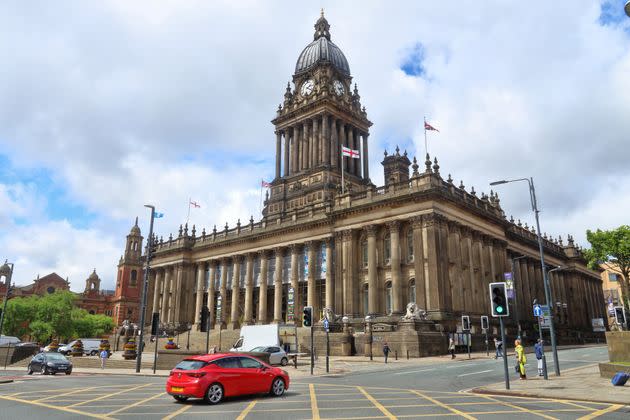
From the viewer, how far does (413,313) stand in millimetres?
43125

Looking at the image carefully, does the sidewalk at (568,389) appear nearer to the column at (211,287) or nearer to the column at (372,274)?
the column at (372,274)

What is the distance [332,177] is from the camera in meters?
72.4

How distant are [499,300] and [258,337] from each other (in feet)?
81.0

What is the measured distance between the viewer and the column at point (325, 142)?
242 ft

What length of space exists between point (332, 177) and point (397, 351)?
120 ft

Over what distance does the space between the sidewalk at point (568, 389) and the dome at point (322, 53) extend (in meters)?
67.5

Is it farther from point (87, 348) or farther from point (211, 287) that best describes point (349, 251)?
point (87, 348)

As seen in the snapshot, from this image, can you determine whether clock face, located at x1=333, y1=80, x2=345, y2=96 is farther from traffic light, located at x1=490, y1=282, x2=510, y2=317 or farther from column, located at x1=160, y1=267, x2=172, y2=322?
traffic light, located at x1=490, y1=282, x2=510, y2=317

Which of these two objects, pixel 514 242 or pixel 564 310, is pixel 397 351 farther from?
pixel 564 310

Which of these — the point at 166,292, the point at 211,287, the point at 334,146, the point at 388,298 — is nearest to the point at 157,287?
the point at 166,292

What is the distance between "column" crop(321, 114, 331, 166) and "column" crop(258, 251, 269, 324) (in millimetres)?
17484

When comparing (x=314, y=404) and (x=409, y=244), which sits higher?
(x=409, y=244)

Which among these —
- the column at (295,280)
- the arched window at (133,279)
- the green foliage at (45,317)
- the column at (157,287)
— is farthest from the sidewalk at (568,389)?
the arched window at (133,279)

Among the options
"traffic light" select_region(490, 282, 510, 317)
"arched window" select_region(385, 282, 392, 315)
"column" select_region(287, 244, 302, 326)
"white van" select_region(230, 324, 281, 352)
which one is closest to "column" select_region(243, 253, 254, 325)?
"column" select_region(287, 244, 302, 326)
